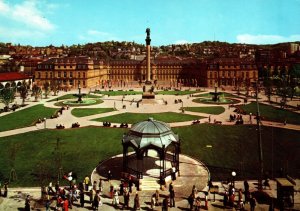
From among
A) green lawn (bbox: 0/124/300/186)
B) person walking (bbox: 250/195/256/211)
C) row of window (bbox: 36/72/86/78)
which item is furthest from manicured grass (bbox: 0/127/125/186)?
row of window (bbox: 36/72/86/78)

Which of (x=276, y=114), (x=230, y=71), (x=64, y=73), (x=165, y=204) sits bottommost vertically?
(x=165, y=204)

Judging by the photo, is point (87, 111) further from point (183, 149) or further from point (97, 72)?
point (97, 72)

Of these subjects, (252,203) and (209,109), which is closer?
(252,203)

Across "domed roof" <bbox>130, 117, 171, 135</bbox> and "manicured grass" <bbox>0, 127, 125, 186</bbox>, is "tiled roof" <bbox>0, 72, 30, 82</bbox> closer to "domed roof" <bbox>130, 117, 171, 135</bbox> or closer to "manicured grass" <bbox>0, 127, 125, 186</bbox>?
"manicured grass" <bbox>0, 127, 125, 186</bbox>

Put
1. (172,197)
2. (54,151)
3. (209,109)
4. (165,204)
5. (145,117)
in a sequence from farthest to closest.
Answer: (209,109)
(145,117)
(54,151)
(172,197)
(165,204)

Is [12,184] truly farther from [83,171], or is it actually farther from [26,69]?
[26,69]

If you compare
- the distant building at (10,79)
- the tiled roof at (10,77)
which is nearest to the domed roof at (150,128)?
the distant building at (10,79)

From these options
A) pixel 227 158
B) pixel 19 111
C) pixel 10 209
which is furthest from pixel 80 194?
pixel 19 111

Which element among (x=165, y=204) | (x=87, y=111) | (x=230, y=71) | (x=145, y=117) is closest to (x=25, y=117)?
(x=87, y=111)

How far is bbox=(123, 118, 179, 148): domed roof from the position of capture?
25.4 m

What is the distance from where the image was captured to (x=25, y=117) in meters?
55.8

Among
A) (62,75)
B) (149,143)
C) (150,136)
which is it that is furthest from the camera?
(62,75)

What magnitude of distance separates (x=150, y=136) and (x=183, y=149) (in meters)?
10.3

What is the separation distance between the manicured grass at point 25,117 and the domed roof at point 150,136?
28.2 metres
